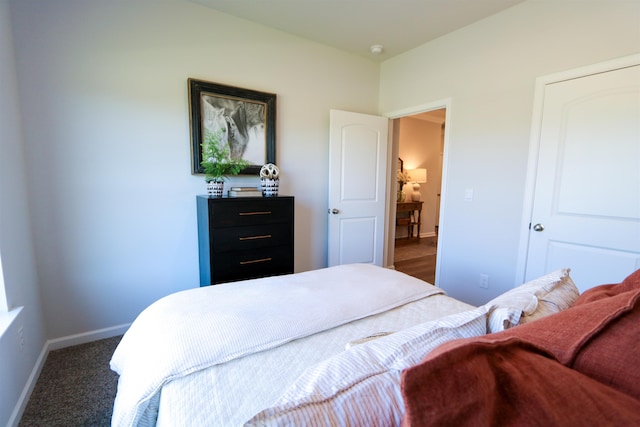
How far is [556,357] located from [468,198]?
2374 millimetres

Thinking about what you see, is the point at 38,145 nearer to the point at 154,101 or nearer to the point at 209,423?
the point at 154,101

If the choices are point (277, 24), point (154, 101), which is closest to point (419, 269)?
point (277, 24)

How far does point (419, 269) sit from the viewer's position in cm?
410

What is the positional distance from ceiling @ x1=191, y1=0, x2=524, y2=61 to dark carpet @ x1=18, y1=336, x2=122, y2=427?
2.82m

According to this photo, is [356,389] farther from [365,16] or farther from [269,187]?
[365,16]

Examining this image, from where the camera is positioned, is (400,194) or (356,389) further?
(400,194)

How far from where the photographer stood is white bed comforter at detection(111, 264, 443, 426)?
0.86 meters

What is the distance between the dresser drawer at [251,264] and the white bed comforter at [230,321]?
2.48 feet

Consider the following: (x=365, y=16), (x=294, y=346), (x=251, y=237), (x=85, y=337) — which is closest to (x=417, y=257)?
(x=251, y=237)

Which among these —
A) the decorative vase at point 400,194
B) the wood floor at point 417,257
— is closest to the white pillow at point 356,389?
the wood floor at point 417,257

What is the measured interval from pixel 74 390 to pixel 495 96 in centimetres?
365

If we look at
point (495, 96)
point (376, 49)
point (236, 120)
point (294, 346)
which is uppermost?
point (376, 49)

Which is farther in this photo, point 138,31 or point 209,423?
point 138,31

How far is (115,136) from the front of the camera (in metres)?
2.14
